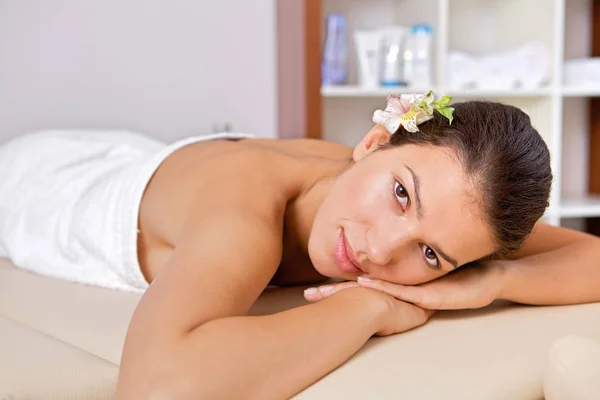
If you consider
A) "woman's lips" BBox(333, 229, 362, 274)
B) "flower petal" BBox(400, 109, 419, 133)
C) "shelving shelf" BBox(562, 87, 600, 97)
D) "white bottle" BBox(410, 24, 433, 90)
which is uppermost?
"white bottle" BBox(410, 24, 433, 90)

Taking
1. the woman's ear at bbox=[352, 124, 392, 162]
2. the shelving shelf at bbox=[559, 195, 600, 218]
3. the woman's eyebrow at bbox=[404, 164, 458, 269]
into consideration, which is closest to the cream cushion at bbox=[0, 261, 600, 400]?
the woman's eyebrow at bbox=[404, 164, 458, 269]

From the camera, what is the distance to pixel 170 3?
8.04 feet

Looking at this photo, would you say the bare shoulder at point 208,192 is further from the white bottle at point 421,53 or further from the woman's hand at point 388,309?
the white bottle at point 421,53

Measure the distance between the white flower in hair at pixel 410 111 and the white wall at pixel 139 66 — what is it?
4.52ft

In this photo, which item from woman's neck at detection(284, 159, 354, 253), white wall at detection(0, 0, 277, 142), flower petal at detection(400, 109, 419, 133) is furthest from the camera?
white wall at detection(0, 0, 277, 142)

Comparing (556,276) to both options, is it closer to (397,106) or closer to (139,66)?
(397,106)

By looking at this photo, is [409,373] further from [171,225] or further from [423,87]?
[423,87]

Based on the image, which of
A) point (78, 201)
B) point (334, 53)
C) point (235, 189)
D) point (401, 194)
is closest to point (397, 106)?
point (401, 194)

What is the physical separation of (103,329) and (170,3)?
1544mm

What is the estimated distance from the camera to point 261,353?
2.90 ft

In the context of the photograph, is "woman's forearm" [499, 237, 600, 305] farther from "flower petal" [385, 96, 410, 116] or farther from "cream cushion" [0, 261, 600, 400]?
"flower petal" [385, 96, 410, 116]

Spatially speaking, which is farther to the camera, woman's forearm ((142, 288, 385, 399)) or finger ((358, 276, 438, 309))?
finger ((358, 276, 438, 309))

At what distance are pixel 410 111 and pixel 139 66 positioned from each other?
1.45 m

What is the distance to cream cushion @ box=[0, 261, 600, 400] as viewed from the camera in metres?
0.91
